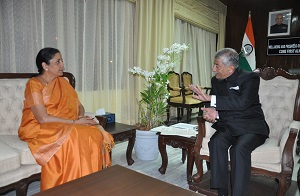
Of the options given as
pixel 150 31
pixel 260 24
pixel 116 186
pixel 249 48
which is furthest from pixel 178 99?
pixel 260 24

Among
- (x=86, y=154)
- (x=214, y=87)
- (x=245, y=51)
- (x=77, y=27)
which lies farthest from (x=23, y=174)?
(x=245, y=51)

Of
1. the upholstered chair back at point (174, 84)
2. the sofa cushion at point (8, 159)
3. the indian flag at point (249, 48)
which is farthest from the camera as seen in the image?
the indian flag at point (249, 48)

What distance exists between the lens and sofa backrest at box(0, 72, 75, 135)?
2.12 m

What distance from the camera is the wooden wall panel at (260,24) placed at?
6.21m

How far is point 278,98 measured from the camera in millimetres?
2344

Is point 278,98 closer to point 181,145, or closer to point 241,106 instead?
point 241,106

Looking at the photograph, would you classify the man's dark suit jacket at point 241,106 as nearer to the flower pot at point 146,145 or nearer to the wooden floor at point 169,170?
the wooden floor at point 169,170

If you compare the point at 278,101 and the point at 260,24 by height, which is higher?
the point at 260,24

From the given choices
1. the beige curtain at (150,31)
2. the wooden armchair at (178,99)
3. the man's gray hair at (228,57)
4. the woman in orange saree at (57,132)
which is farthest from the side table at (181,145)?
the wooden armchair at (178,99)

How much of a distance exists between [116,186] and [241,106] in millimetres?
1213

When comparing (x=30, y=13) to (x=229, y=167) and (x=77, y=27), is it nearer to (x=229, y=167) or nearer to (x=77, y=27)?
(x=77, y=27)

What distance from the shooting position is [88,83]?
3.50 metres

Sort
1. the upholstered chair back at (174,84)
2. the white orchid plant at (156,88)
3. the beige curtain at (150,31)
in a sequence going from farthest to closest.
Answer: the upholstered chair back at (174,84)
the beige curtain at (150,31)
the white orchid plant at (156,88)

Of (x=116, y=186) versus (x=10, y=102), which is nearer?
(x=116, y=186)
